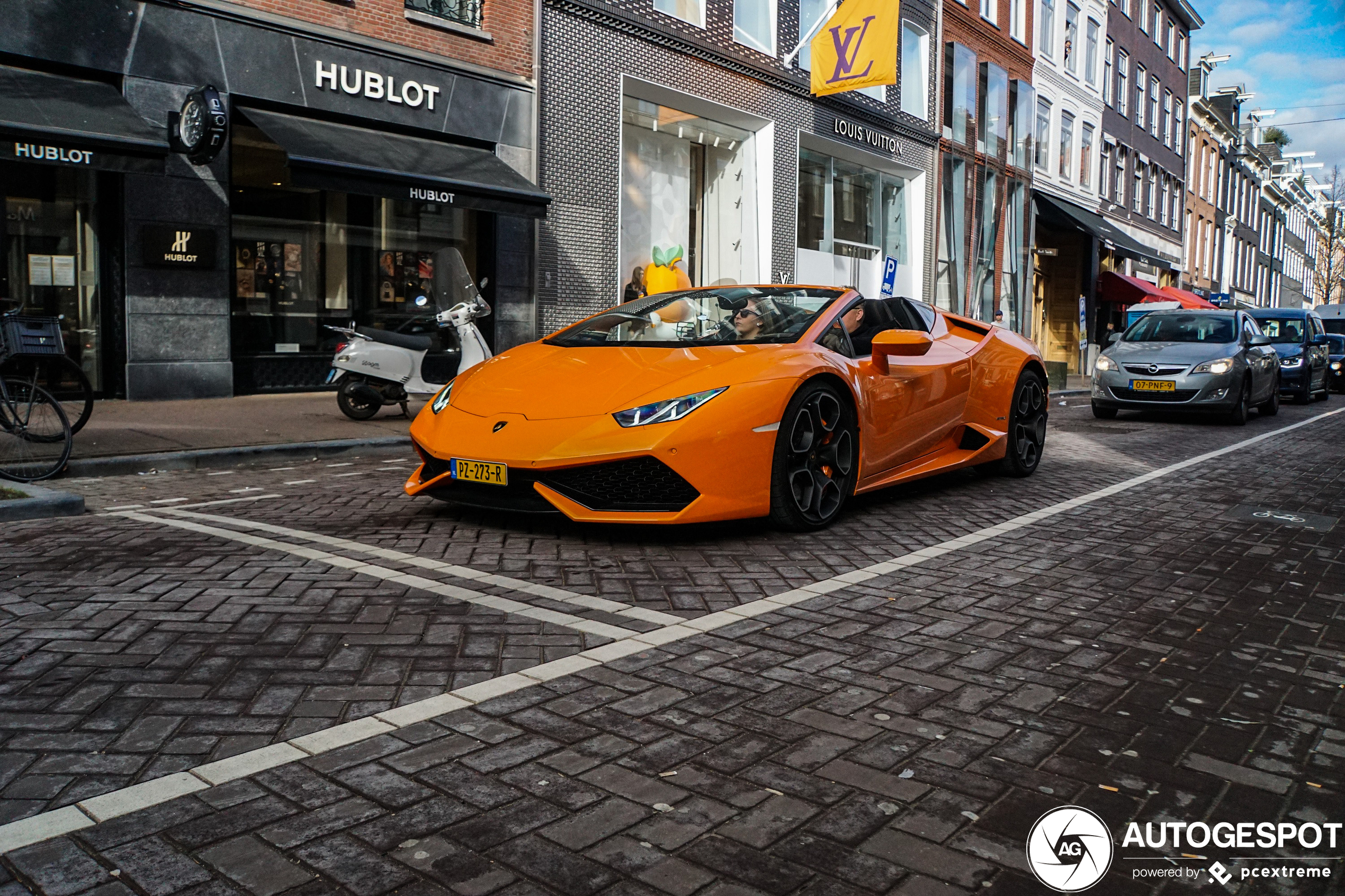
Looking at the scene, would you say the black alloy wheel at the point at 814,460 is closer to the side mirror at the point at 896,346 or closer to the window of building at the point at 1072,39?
the side mirror at the point at 896,346

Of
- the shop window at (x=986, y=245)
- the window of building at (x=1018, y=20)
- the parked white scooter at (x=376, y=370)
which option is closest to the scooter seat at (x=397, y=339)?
the parked white scooter at (x=376, y=370)

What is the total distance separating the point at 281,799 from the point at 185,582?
2.33 meters

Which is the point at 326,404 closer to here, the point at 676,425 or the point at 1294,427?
the point at 676,425

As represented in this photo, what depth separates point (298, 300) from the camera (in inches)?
577

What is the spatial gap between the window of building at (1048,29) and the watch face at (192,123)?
92.4 feet

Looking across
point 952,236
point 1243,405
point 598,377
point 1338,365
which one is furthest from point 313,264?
→ point 1338,365

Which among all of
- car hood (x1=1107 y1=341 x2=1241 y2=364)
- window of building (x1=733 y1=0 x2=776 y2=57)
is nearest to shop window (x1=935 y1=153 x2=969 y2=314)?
window of building (x1=733 y1=0 x2=776 y2=57)

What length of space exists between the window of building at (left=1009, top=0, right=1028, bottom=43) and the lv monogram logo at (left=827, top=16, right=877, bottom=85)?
40.4 feet

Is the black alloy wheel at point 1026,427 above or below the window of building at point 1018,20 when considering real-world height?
below

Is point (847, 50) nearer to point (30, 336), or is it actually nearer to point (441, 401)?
point (30, 336)

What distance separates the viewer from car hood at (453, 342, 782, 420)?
18.0 ft

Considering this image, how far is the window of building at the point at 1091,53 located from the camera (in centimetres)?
3800

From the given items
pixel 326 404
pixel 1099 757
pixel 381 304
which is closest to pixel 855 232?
pixel 381 304

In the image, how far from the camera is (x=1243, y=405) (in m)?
14.5
